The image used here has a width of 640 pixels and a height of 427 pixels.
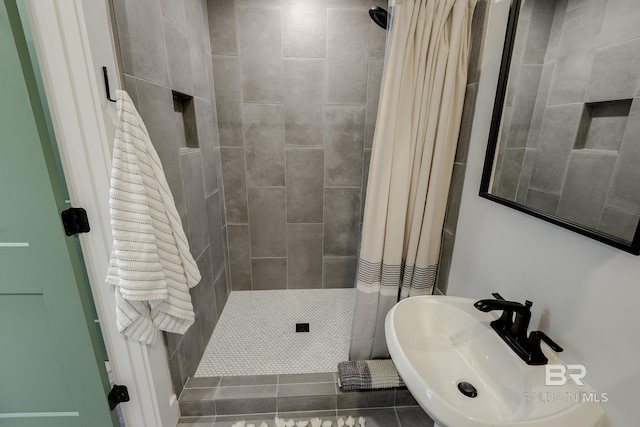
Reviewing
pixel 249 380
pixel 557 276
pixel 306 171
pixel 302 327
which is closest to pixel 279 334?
pixel 302 327

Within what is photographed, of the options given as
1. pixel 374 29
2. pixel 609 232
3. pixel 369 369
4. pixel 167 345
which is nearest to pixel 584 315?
pixel 609 232

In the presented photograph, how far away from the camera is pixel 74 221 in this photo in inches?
36.4

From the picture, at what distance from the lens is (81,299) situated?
0.97m

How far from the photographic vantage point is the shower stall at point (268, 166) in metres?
1.55

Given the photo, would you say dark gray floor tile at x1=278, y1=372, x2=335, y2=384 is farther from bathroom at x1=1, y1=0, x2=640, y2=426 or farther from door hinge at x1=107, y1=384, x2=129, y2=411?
door hinge at x1=107, y1=384, x2=129, y2=411

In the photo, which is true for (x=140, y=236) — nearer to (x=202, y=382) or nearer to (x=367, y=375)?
(x=202, y=382)

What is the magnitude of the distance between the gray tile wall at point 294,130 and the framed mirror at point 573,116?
116cm

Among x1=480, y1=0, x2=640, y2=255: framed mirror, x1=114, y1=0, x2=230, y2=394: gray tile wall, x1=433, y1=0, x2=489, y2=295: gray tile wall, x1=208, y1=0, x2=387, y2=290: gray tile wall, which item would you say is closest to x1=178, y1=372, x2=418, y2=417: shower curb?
x1=114, y1=0, x2=230, y2=394: gray tile wall

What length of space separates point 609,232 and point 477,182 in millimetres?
561

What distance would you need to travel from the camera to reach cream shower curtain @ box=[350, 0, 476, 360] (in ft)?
3.81

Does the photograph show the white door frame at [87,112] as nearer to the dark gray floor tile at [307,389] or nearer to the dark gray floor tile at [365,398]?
the dark gray floor tile at [307,389]

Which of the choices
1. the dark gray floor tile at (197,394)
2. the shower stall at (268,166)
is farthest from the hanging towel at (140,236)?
the dark gray floor tile at (197,394)

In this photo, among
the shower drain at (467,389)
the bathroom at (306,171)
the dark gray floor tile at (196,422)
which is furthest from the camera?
the dark gray floor tile at (196,422)

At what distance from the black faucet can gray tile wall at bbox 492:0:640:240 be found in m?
0.31
